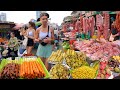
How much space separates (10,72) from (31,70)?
447 mm

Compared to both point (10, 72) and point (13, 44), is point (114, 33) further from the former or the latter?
point (10, 72)

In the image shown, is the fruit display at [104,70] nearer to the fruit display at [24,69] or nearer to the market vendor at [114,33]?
the market vendor at [114,33]

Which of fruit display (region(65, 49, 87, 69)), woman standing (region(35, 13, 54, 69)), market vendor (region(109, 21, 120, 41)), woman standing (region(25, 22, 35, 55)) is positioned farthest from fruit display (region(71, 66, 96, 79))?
woman standing (region(25, 22, 35, 55))

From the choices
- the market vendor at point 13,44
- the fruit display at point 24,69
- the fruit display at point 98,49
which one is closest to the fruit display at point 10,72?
the fruit display at point 24,69

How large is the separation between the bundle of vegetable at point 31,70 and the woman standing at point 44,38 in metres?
0.17

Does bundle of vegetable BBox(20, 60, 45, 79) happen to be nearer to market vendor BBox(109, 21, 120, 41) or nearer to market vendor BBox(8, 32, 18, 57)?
market vendor BBox(8, 32, 18, 57)

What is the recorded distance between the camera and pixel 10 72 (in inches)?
354

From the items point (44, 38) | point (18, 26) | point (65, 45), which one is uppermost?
point (18, 26)

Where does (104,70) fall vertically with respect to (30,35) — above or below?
below

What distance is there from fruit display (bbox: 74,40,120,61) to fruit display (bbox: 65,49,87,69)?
12 centimetres

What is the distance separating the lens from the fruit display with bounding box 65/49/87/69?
9117 millimetres

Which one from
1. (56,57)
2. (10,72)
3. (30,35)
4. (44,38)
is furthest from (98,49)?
(10,72)
